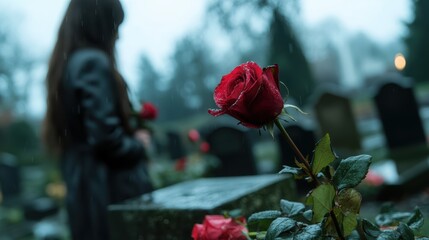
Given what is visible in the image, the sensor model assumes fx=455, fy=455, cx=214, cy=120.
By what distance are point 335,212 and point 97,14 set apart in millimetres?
1593

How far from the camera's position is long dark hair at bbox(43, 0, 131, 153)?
6.75 ft

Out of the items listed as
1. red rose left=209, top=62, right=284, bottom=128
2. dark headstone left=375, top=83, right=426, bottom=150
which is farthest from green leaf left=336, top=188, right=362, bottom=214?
dark headstone left=375, top=83, right=426, bottom=150

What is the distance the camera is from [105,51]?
2.17m

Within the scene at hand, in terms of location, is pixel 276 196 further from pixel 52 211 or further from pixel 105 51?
pixel 52 211

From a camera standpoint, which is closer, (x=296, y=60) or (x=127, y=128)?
(x=127, y=128)

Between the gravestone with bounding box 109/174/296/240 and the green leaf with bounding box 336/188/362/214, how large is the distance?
0.62m

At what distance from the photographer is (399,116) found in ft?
21.9

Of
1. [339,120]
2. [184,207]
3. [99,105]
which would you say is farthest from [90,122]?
[339,120]

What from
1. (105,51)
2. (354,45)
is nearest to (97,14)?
(105,51)

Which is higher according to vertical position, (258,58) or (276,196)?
(258,58)

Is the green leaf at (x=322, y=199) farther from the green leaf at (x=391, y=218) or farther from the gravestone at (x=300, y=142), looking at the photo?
the gravestone at (x=300, y=142)

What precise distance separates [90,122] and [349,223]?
4.87 ft

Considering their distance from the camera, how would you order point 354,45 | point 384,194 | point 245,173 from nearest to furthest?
point 384,194, point 245,173, point 354,45

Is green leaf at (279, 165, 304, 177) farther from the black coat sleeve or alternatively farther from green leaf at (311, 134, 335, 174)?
the black coat sleeve
